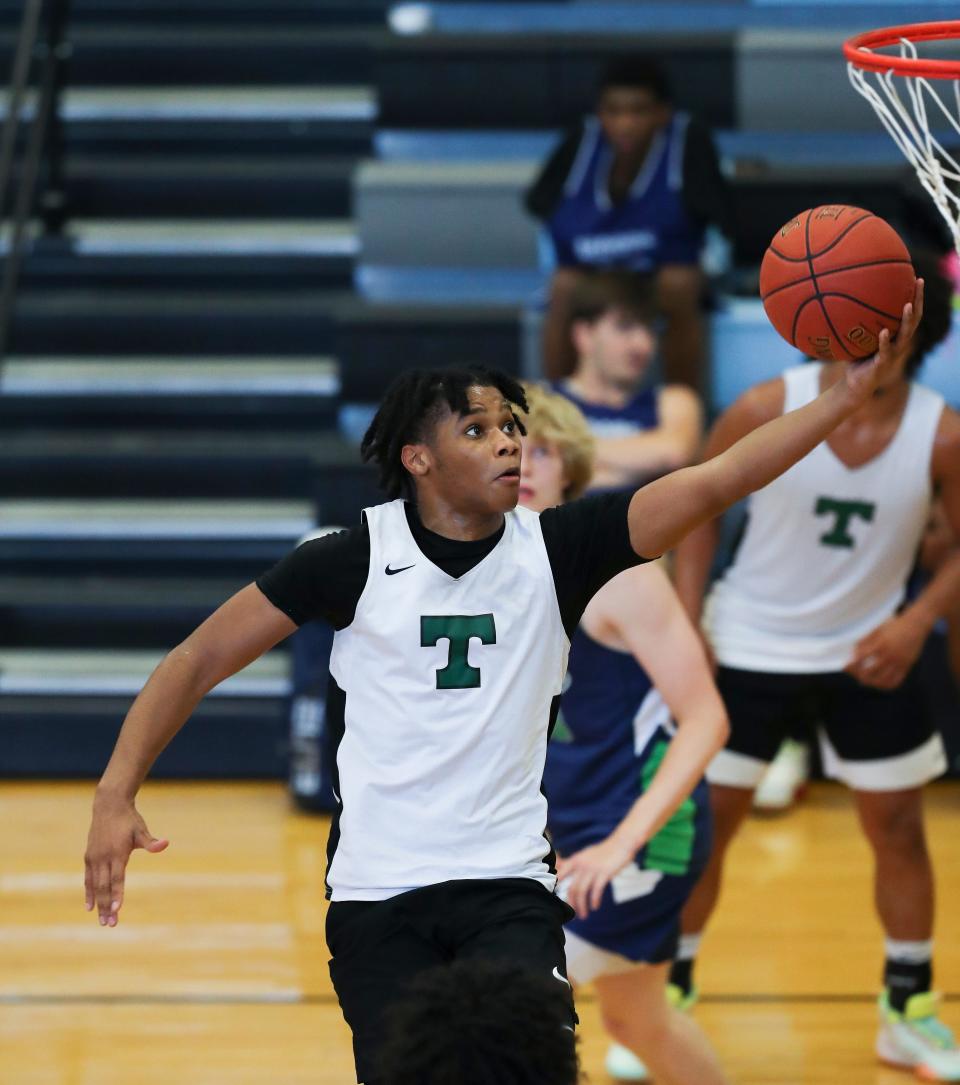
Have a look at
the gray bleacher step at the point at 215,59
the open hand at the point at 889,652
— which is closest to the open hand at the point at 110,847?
the open hand at the point at 889,652

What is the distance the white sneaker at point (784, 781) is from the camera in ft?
18.7

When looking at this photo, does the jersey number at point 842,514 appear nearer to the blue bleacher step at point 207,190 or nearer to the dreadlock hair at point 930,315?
the dreadlock hair at point 930,315

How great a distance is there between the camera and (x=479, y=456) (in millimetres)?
2441

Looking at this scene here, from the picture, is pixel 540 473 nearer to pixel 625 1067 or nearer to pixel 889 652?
pixel 889 652

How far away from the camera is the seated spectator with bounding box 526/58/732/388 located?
6.46m

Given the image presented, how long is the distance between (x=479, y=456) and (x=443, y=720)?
1.16ft

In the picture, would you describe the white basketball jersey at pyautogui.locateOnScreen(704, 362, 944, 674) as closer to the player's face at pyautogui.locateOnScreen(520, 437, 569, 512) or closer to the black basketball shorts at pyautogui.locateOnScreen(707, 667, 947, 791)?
the black basketball shorts at pyautogui.locateOnScreen(707, 667, 947, 791)

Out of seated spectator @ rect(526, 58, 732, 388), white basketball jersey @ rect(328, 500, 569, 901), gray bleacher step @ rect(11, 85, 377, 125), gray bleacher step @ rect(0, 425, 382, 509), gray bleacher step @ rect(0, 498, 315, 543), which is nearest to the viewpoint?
white basketball jersey @ rect(328, 500, 569, 901)

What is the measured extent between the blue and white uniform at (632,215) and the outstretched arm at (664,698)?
3581 mm

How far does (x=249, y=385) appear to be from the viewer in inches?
281

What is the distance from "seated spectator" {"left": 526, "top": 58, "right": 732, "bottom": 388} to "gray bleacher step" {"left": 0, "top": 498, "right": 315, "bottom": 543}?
1.31 m

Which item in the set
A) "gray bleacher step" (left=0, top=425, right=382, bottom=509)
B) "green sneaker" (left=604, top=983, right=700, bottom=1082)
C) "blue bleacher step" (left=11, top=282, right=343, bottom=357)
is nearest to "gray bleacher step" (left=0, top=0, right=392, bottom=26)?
"blue bleacher step" (left=11, top=282, right=343, bottom=357)

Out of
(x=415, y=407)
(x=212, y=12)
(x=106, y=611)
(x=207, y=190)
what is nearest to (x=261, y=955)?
(x=106, y=611)

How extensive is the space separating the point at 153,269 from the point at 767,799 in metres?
3.46
